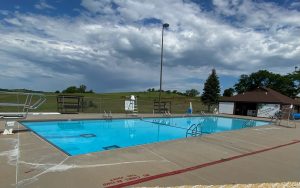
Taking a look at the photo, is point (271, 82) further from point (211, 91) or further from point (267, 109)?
point (267, 109)

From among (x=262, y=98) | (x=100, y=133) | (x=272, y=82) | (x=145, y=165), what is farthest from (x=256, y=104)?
(x=272, y=82)

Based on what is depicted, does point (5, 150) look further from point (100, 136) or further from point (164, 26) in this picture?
point (164, 26)

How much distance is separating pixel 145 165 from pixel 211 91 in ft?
92.8

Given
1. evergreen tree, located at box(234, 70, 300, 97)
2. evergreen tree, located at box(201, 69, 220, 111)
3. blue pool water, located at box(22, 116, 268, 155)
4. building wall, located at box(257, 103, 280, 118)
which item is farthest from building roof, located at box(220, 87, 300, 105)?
evergreen tree, located at box(234, 70, 300, 97)

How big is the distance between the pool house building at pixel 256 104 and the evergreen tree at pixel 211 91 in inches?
99.1

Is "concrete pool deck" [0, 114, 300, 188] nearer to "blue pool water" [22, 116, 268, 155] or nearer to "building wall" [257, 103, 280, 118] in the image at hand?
"blue pool water" [22, 116, 268, 155]

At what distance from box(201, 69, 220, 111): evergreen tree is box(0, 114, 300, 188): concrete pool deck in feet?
80.9

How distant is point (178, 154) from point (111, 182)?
8.75 feet

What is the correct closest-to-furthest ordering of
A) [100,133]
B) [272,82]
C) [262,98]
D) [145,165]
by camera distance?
1. [145,165]
2. [100,133]
3. [262,98]
4. [272,82]

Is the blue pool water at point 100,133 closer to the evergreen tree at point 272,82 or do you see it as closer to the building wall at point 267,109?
the building wall at point 267,109

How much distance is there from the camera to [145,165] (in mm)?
5371

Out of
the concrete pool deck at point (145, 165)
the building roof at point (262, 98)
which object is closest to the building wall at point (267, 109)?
the building roof at point (262, 98)

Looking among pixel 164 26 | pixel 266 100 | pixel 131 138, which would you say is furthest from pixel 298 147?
pixel 266 100

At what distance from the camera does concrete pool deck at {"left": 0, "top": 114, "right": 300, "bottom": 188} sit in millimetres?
4348
